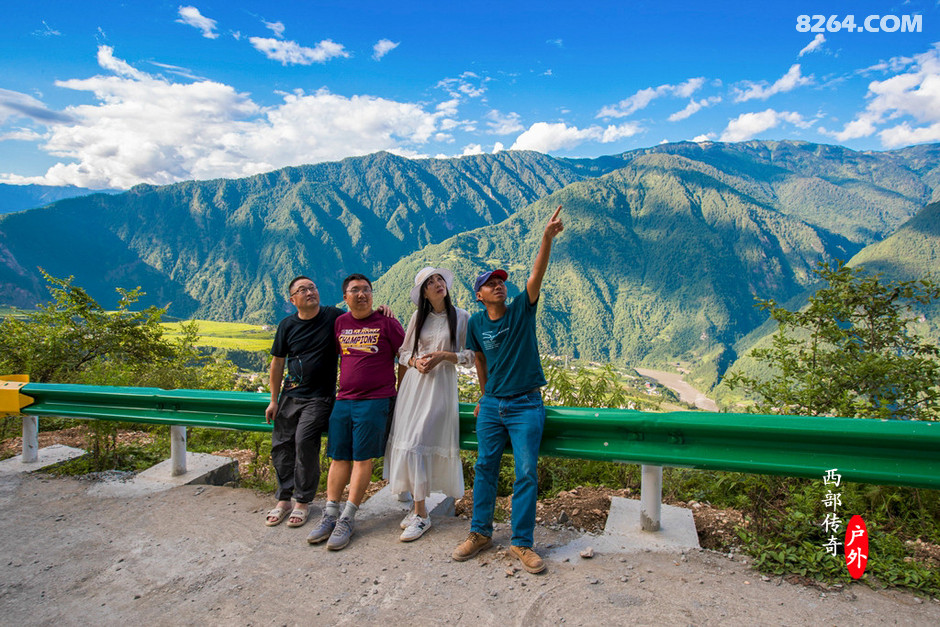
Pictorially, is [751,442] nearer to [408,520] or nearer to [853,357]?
[408,520]

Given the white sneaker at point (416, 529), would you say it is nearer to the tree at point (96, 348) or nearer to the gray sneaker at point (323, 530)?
the gray sneaker at point (323, 530)

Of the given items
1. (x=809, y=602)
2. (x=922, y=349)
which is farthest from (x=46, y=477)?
(x=922, y=349)

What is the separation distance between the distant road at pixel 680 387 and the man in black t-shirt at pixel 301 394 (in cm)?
11965

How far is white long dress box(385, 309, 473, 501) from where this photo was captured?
10.9ft

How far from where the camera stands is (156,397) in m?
4.27

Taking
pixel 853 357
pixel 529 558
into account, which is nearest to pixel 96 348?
pixel 529 558

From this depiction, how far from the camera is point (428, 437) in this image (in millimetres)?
3340

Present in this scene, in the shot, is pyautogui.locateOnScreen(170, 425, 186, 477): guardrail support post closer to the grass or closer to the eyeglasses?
the eyeglasses

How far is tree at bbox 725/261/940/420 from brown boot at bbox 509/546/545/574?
220 cm

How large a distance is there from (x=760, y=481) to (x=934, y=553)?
33.5 inches

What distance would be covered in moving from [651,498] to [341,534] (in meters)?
1.92

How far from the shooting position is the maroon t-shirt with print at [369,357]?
362 centimetres

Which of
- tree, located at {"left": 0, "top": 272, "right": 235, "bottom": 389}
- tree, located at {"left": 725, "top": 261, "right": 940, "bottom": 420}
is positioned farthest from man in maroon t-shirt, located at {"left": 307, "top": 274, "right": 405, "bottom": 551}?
tree, located at {"left": 0, "top": 272, "right": 235, "bottom": 389}

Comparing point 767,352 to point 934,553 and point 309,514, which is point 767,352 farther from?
point 309,514
